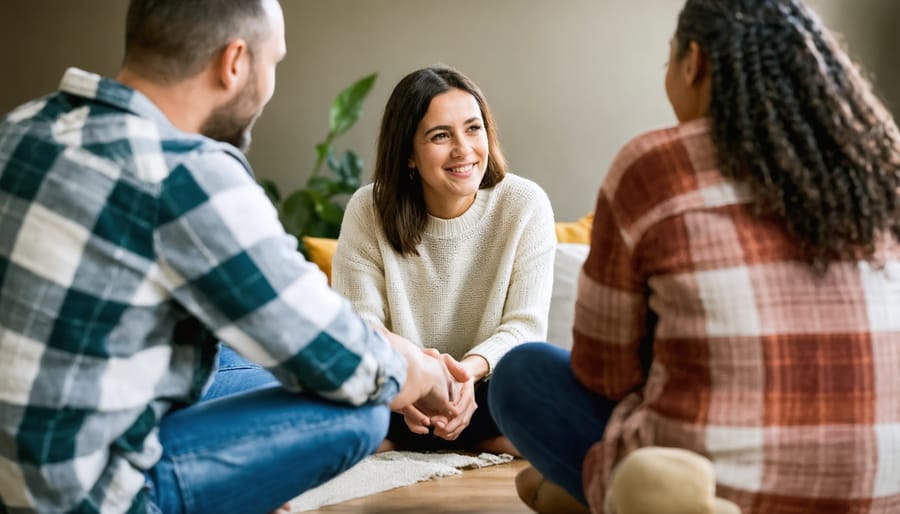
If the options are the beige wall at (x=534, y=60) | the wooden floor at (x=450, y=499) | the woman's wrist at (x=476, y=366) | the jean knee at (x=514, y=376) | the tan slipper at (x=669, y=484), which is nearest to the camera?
the tan slipper at (x=669, y=484)

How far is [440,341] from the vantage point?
7.73 feet

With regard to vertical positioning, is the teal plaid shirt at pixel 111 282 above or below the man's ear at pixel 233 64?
below

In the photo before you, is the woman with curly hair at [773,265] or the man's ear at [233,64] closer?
the woman with curly hair at [773,265]

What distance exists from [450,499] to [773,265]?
942mm

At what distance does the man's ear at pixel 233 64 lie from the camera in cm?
132

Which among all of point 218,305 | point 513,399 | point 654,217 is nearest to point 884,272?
point 654,217

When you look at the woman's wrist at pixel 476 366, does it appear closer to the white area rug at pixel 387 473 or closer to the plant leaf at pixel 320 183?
the white area rug at pixel 387 473

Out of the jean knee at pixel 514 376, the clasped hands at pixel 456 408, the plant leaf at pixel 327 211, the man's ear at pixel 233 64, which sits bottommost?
the clasped hands at pixel 456 408

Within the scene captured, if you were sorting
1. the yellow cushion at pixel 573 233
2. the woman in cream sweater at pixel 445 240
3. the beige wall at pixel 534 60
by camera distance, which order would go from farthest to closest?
the beige wall at pixel 534 60 → the yellow cushion at pixel 573 233 → the woman in cream sweater at pixel 445 240

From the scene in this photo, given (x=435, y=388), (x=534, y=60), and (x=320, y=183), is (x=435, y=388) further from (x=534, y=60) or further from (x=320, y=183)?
(x=534, y=60)

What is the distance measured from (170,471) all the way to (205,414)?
9 centimetres

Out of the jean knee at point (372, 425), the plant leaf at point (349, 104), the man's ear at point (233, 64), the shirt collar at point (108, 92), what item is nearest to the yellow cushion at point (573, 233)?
the plant leaf at point (349, 104)

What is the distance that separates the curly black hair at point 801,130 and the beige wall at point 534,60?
224 cm

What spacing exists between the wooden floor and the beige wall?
64.5 inches
